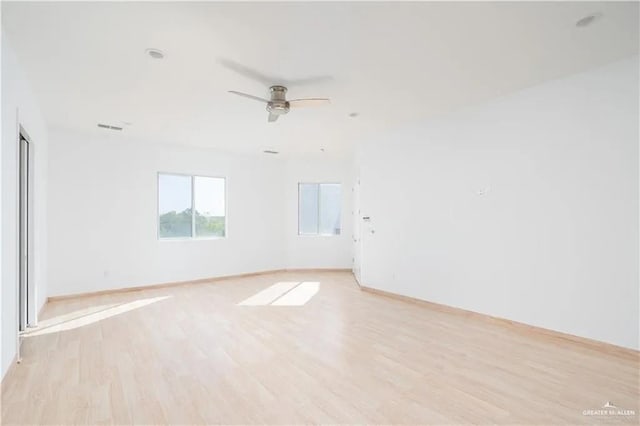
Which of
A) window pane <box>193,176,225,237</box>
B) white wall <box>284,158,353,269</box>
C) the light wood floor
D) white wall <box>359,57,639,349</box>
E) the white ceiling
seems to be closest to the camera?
the light wood floor

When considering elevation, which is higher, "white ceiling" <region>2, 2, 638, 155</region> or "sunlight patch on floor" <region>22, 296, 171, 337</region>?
"white ceiling" <region>2, 2, 638, 155</region>

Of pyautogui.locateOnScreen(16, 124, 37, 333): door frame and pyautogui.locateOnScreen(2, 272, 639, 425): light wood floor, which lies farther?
pyautogui.locateOnScreen(16, 124, 37, 333): door frame

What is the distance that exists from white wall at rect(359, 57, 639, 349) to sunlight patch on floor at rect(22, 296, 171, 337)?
3.97 metres

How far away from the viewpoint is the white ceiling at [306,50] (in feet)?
7.73

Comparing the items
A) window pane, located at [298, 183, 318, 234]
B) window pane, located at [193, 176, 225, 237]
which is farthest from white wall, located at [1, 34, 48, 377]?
window pane, located at [298, 183, 318, 234]

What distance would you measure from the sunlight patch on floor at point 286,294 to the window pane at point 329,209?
5.66 ft

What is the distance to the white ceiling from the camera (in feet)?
7.73

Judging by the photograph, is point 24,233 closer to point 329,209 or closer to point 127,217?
point 127,217

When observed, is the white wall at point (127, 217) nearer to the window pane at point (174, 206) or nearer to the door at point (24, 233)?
the window pane at point (174, 206)

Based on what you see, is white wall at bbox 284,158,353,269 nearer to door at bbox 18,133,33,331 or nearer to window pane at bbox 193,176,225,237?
window pane at bbox 193,176,225,237

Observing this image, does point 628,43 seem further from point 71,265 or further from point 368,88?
point 71,265

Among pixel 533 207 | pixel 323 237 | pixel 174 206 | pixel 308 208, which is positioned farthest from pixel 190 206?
pixel 533 207

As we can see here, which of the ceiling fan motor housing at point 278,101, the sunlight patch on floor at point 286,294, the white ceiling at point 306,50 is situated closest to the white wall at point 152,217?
the white ceiling at point 306,50

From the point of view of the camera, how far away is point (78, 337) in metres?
3.60
